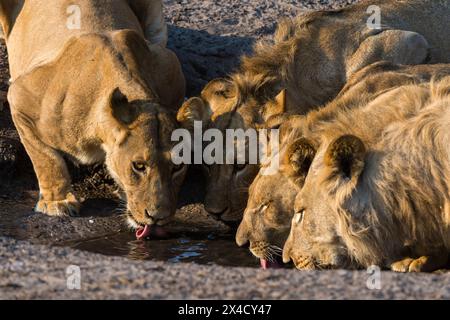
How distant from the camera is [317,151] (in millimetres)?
7523

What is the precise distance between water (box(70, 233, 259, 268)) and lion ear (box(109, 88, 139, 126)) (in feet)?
3.00

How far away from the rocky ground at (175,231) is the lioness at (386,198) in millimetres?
563

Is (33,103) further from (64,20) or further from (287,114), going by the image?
(287,114)

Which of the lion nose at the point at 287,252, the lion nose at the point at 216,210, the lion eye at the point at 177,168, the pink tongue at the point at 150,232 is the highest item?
the lion eye at the point at 177,168

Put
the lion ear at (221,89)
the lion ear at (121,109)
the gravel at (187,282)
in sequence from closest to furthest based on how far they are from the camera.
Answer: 1. the gravel at (187,282)
2. the lion ear at (121,109)
3. the lion ear at (221,89)

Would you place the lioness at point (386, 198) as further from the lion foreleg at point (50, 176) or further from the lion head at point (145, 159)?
the lion foreleg at point (50, 176)

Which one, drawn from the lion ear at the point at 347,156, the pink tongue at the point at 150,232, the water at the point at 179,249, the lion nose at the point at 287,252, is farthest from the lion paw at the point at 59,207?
the lion ear at the point at 347,156

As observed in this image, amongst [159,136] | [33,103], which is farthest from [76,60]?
[159,136]

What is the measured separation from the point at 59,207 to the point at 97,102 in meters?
0.90

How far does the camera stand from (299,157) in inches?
300

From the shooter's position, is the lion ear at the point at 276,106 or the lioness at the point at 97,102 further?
the lion ear at the point at 276,106

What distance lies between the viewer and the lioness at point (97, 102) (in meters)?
8.66

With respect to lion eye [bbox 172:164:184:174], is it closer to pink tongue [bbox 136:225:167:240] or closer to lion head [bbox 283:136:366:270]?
pink tongue [bbox 136:225:167:240]

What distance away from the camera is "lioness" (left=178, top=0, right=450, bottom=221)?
8859mm
